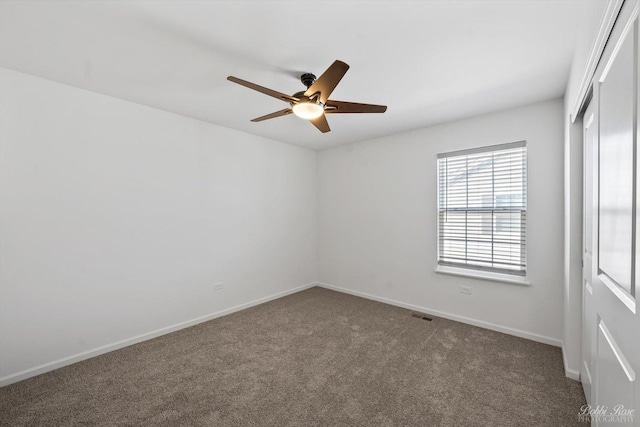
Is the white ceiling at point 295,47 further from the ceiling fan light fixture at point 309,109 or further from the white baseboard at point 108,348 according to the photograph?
the white baseboard at point 108,348

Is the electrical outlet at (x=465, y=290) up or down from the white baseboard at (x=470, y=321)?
up

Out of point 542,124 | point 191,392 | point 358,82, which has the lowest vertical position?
point 191,392

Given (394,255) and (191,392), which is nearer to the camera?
(191,392)

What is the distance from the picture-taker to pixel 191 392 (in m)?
2.19

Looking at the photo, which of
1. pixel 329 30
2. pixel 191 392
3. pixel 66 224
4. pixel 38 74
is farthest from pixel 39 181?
pixel 329 30

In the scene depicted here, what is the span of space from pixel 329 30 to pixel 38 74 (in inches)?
101

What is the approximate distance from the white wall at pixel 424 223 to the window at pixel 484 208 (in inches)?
4.0

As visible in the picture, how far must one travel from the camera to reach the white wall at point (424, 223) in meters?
2.95

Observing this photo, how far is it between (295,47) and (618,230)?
205cm

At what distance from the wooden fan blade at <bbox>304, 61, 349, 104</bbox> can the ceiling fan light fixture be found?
0.20ft

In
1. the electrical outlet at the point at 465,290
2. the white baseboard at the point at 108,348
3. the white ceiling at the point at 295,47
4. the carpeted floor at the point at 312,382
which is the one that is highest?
the white ceiling at the point at 295,47

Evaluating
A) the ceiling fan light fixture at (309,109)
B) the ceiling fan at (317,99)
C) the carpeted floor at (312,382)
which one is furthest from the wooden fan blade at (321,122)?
the carpeted floor at (312,382)

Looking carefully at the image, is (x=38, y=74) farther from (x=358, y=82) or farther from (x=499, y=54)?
(x=499, y=54)

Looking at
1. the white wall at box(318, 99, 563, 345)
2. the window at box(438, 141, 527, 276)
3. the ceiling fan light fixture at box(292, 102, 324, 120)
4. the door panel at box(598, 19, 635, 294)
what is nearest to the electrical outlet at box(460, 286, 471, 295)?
the white wall at box(318, 99, 563, 345)
